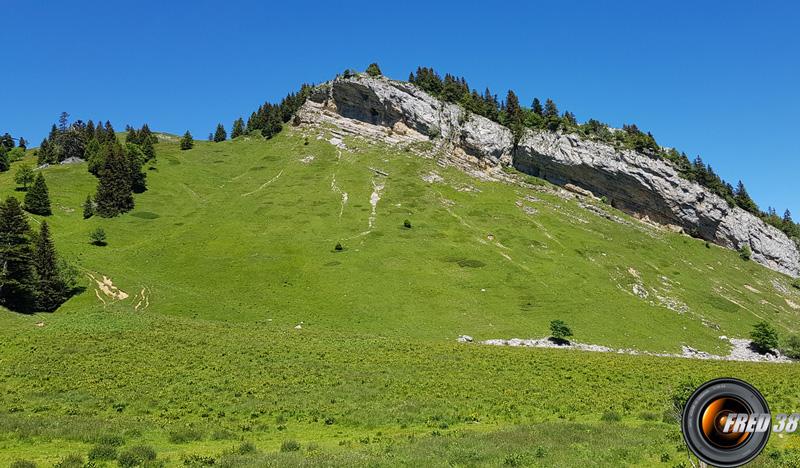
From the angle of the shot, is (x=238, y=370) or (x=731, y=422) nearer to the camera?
(x=731, y=422)

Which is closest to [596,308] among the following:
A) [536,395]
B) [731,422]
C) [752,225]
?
[536,395]

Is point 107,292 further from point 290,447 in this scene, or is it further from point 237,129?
point 237,129

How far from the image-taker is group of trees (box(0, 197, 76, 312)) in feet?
195

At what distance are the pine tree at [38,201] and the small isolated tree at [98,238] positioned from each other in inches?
657

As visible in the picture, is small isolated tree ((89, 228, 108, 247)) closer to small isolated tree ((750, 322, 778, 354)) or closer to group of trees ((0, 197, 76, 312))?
group of trees ((0, 197, 76, 312))

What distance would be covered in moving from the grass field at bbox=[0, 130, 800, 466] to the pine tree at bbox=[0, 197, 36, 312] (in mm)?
4696

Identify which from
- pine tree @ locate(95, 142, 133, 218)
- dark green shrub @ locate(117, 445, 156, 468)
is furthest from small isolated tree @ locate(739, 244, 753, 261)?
pine tree @ locate(95, 142, 133, 218)

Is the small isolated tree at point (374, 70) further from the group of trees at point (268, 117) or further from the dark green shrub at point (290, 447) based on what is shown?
the dark green shrub at point (290, 447)

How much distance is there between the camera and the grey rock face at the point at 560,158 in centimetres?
14350

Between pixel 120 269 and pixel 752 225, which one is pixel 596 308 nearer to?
pixel 120 269

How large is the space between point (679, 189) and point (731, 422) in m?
161

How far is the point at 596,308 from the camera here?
76.1 m

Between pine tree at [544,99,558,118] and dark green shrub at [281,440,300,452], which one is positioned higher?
pine tree at [544,99,558,118]

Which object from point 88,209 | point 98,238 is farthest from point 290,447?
point 88,209
